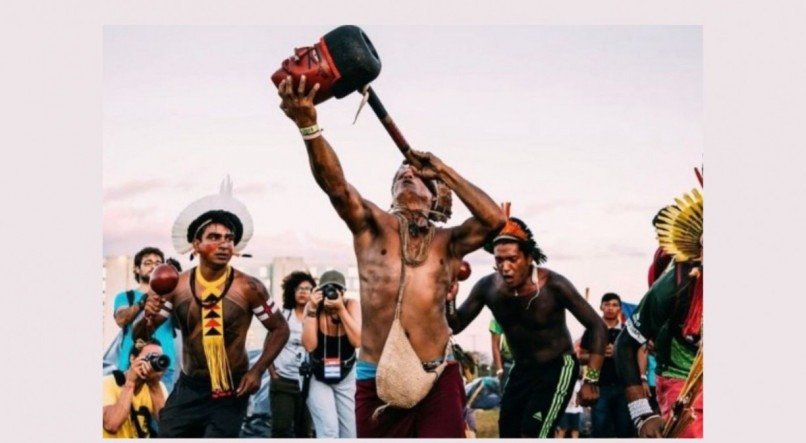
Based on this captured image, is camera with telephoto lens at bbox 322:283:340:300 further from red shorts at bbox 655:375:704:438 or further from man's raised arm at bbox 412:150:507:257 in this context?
red shorts at bbox 655:375:704:438

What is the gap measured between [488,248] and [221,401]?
2.33 metres

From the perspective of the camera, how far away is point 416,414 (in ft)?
35.9

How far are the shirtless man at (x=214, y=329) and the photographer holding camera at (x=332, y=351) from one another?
372mm

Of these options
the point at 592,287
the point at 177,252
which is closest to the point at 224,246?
the point at 177,252

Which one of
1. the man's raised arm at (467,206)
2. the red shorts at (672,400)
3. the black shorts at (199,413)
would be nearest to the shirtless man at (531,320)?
the red shorts at (672,400)

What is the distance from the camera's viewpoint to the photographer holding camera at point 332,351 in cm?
1242

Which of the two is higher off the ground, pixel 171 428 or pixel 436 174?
pixel 436 174

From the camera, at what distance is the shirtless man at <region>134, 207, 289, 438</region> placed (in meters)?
12.1

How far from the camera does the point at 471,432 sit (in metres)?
12.3

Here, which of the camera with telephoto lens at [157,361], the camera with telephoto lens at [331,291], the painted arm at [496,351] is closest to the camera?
the camera with telephoto lens at [157,361]

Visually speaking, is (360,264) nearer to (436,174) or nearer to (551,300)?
(436,174)

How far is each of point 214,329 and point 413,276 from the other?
73.9 inches

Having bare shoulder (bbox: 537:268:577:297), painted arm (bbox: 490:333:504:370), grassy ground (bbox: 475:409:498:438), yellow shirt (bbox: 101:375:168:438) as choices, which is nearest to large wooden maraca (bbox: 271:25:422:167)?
bare shoulder (bbox: 537:268:577:297)

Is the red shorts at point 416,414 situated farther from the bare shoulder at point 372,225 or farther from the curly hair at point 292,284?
the curly hair at point 292,284
